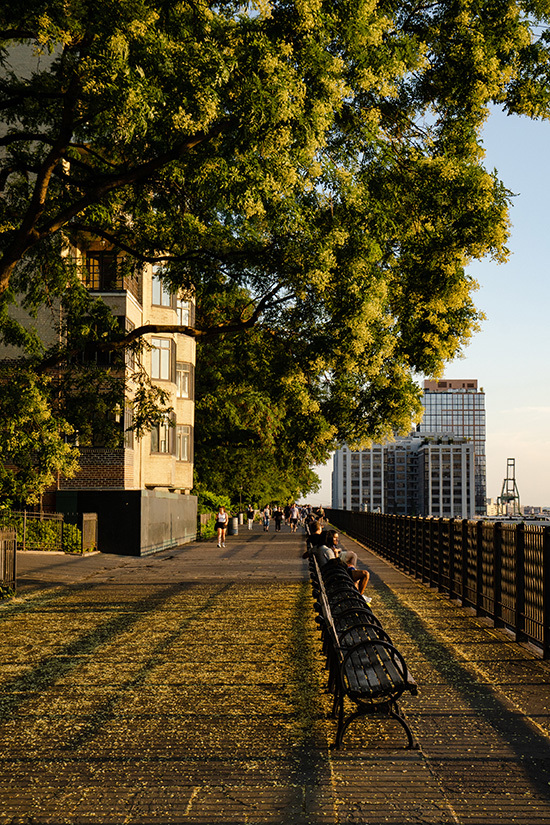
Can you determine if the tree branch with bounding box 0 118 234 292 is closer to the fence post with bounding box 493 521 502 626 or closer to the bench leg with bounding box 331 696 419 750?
the fence post with bounding box 493 521 502 626

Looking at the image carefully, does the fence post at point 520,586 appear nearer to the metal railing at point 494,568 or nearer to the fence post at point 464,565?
the metal railing at point 494,568

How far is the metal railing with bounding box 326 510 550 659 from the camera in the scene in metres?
10.9

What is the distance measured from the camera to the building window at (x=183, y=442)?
45500 mm

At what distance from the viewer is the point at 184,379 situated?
4578cm

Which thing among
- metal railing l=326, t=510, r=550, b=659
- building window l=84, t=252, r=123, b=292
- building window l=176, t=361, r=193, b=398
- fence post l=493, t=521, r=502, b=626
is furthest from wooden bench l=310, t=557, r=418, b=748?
building window l=176, t=361, r=193, b=398

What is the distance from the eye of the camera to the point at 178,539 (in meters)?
41.4

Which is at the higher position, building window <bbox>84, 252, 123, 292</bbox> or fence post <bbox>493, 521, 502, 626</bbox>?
building window <bbox>84, 252, 123, 292</bbox>

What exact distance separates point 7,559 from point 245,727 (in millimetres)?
11665

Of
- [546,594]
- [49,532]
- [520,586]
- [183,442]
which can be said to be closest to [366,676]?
[546,594]

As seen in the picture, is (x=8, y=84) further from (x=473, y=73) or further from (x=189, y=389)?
(x=189, y=389)

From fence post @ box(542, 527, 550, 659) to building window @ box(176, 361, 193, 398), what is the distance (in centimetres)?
3543

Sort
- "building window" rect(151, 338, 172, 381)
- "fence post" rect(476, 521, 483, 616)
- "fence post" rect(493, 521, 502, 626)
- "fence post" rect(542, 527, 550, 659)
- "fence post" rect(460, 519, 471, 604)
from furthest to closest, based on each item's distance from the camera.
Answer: "building window" rect(151, 338, 172, 381) < "fence post" rect(460, 519, 471, 604) < "fence post" rect(476, 521, 483, 616) < "fence post" rect(493, 521, 502, 626) < "fence post" rect(542, 527, 550, 659)

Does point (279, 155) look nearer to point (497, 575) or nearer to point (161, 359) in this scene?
point (497, 575)

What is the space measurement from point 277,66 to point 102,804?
992 cm
